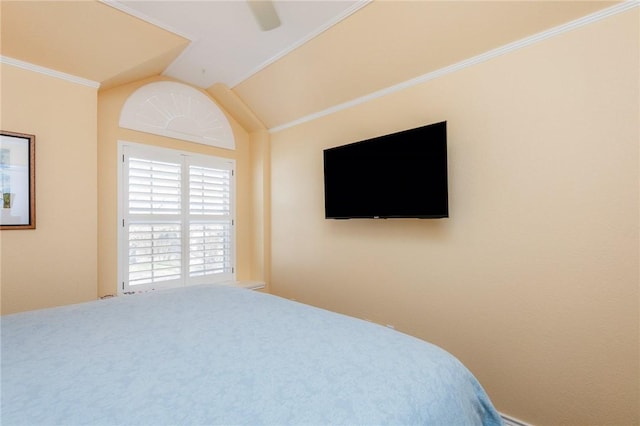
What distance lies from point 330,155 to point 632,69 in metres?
2.05

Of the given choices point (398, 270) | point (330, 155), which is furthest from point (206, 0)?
point (398, 270)

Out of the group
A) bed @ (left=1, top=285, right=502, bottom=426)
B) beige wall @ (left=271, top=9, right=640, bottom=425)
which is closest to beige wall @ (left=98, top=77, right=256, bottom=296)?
bed @ (left=1, top=285, right=502, bottom=426)

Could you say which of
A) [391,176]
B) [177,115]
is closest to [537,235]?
[391,176]

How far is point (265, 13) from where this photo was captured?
1663 millimetres

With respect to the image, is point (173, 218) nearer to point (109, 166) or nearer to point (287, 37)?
point (109, 166)

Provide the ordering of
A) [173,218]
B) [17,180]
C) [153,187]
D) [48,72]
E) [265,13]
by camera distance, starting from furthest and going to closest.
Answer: [173,218], [153,187], [48,72], [17,180], [265,13]

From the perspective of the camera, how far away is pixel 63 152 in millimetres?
2404

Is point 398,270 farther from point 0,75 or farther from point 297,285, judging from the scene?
point 0,75

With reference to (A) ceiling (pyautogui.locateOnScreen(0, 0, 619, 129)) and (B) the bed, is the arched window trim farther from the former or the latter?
(B) the bed

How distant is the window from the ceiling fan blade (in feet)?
6.57

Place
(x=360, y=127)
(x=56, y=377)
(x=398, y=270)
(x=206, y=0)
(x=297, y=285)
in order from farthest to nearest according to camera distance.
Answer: (x=297, y=285) < (x=360, y=127) < (x=398, y=270) < (x=206, y=0) < (x=56, y=377)

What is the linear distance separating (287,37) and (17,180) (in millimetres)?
2329

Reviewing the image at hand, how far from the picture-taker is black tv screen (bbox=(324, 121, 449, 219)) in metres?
2.16

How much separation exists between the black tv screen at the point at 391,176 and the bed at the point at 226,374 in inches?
46.7
